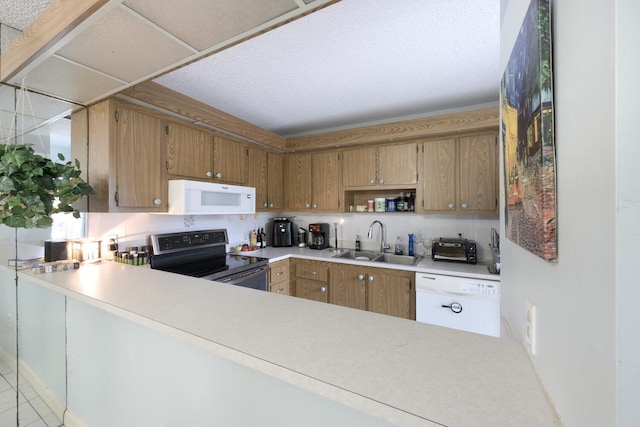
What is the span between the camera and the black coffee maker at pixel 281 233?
10.9ft

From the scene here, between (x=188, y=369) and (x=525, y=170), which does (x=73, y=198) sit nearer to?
(x=188, y=369)

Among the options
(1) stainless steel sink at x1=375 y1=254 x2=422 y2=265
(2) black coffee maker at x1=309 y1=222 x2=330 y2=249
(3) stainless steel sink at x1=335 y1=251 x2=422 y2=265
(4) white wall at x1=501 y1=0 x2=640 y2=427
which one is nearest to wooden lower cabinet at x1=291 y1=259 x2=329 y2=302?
(3) stainless steel sink at x1=335 y1=251 x2=422 y2=265

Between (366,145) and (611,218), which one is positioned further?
(366,145)

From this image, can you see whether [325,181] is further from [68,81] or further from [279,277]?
[68,81]

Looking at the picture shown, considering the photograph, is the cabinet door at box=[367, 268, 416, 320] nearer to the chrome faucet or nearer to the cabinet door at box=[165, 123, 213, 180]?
the chrome faucet

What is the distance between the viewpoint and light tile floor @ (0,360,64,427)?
1.59m

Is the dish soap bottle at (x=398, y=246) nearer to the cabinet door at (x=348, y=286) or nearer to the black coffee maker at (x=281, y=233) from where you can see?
the cabinet door at (x=348, y=286)

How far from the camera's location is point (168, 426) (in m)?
1.08

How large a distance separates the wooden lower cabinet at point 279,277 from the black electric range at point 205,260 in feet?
0.38

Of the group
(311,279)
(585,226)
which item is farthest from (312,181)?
(585,226)

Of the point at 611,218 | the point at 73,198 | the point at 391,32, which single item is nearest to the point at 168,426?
the point at 73,198

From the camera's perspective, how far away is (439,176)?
2.51 m

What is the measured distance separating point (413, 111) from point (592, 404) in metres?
2.71

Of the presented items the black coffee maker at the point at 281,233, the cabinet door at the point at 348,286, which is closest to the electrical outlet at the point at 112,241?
the black coffee maker at the point at 281,233
